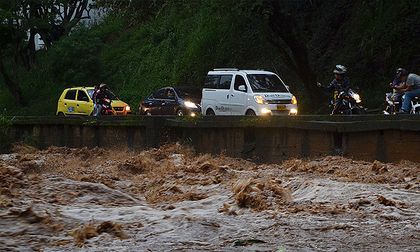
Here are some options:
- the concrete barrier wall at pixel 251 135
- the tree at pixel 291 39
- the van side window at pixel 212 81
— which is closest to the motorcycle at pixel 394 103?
the concrete barrier wall at pixel 251 135

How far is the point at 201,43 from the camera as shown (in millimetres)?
41344

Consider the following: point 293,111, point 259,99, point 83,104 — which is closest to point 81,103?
point 83,104

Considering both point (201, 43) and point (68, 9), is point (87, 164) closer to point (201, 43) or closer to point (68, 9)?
point (201, 43)

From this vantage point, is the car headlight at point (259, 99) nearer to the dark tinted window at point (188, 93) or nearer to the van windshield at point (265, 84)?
the van windshield at point (265, 84)

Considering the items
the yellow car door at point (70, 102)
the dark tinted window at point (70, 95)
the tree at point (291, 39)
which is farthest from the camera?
the dark tinted window at point (70, 95)

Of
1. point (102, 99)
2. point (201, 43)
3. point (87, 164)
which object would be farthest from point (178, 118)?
point (201, 43)

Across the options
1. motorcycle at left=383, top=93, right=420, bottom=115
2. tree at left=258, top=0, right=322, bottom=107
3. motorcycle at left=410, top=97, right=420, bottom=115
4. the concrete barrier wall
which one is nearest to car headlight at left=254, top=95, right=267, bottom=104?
tree at left=258, top=0, right=322, bottom=107

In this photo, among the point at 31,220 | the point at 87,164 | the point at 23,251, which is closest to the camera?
the point at 23,251

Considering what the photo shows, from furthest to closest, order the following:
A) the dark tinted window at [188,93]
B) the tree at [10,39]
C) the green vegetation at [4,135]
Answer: the tree at [10,39], the dark tinted window at [188,93], the green vegetation at [4,135]

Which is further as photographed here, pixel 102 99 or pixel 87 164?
pixel 102 99

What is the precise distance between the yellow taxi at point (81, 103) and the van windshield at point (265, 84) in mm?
9342

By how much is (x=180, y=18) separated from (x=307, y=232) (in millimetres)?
39088

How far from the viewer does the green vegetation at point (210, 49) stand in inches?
1212

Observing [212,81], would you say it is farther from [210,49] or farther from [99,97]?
[210,49]
